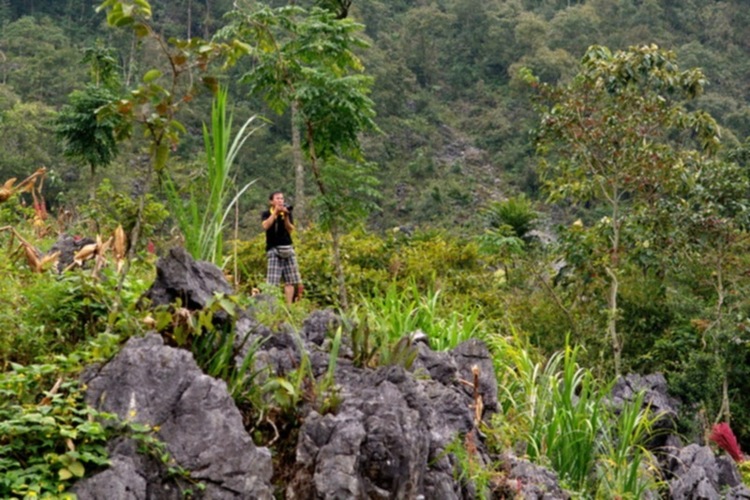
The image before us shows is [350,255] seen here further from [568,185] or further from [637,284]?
[637,284]

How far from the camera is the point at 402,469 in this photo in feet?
11.4

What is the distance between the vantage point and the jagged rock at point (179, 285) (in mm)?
3637

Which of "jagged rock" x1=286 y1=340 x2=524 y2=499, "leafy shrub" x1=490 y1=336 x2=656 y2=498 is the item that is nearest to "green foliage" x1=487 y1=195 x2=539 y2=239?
"leafy shrub" x1=490 y1=336 x2=656 y2=498

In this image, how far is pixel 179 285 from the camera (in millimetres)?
3629

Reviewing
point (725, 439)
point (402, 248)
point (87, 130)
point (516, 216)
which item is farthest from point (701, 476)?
point (87, 130)

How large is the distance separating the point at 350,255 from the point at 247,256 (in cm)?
115

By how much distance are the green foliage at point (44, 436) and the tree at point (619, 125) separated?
→ 25.0 feet

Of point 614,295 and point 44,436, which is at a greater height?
point 44,436

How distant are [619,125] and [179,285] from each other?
24.3 feet

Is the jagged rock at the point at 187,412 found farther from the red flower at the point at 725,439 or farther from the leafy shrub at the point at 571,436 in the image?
the red flower at the point at 725,439

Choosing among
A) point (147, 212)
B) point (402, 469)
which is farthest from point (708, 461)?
point (147, 212)

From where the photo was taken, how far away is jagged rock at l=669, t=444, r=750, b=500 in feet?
19.4

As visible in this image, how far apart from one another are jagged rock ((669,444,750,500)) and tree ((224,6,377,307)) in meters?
2.65

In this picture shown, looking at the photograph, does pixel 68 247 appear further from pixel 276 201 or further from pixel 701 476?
pixel 701 476
